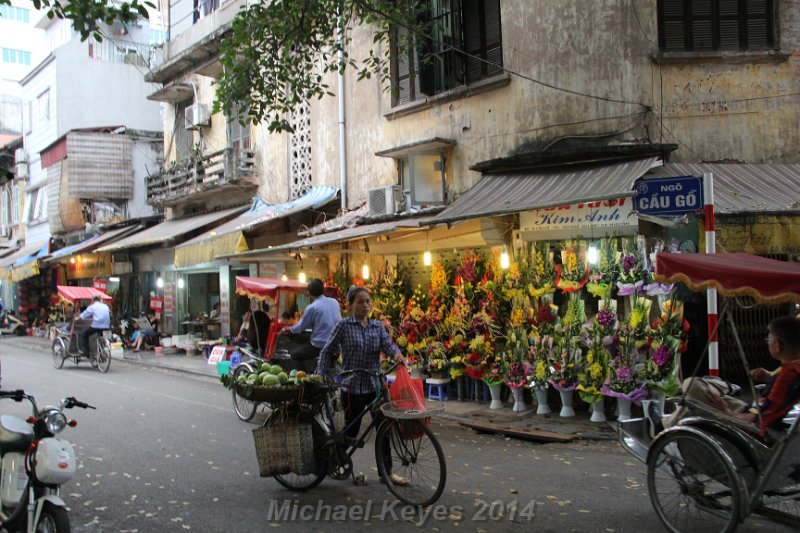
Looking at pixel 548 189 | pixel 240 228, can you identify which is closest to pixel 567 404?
pixel 548 189

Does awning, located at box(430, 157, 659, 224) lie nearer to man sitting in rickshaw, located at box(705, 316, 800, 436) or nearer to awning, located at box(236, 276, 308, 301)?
awning, located at box(236, 276, 308, 301)

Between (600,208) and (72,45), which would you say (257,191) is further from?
(72,45)

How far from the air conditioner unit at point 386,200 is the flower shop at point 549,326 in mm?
1899

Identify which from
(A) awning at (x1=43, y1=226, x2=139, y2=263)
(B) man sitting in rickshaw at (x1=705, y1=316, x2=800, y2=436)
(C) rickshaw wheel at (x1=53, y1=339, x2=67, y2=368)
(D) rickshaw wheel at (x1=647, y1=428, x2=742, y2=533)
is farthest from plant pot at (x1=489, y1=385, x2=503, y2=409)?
(A) awning at (x1=43, y1=226, x2=139, y2=263)

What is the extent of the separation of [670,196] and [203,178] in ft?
52.2

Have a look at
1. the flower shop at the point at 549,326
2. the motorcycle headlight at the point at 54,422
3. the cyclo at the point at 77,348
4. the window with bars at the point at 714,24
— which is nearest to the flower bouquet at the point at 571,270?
the flower shop at the point at 549,326

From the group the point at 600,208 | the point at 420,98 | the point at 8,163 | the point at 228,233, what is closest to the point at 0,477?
the point at 600,208

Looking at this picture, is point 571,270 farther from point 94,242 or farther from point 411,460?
point 94,242

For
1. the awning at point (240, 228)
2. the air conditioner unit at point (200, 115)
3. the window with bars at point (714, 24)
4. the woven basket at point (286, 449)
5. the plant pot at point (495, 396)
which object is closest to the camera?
the woven basket at point (286, 449)

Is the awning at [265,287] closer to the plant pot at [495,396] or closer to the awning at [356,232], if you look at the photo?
the awning at [356,232]

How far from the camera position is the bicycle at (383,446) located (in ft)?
17.9

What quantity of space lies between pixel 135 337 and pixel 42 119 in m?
16.4

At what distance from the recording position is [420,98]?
42.9 ft

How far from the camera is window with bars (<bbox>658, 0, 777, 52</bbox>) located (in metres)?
10.2
